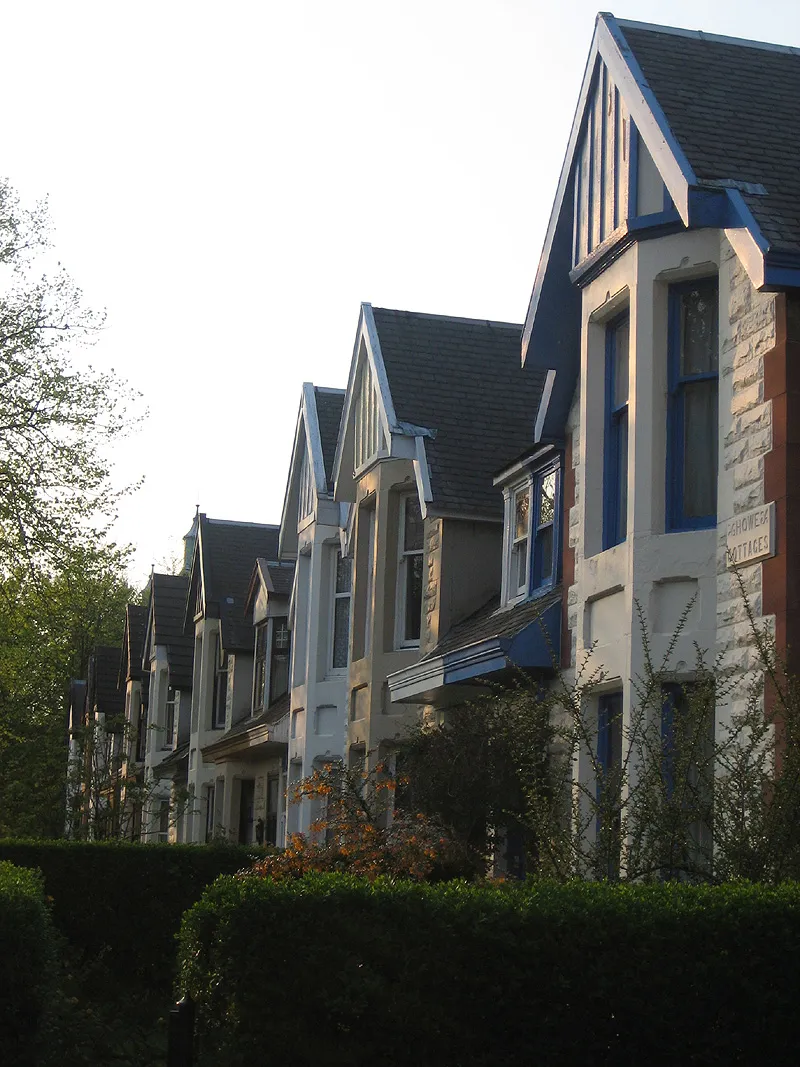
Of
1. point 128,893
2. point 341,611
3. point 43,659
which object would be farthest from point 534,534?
point 43,659

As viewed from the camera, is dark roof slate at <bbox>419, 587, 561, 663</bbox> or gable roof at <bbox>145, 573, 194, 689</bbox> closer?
dark roof slate at <bbox>419, 587, 561, 663</bbox>

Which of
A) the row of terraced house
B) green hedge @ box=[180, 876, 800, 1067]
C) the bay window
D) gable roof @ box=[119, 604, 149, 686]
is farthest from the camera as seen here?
gable roof @ box=[119, 604, 149, 686]

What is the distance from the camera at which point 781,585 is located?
10789 mm

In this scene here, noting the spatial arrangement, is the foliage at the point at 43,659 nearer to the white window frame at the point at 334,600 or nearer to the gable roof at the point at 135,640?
the gable roof at the point at 135,640

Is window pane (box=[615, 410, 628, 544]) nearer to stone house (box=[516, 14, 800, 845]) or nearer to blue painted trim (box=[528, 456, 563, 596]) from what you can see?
stone house (box=[516, 14, 800, 845])

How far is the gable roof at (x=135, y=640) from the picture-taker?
158 feet

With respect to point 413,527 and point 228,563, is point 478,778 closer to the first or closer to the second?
point 413,527

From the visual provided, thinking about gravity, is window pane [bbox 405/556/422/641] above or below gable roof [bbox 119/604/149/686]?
below

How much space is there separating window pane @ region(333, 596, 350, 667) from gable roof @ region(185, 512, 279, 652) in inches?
357

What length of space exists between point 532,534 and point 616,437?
4.41 m

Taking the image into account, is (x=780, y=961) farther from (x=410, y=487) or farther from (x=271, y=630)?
(x=271, y=630)

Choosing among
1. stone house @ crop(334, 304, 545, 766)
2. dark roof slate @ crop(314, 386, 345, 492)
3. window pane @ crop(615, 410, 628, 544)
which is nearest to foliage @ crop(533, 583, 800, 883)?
window pane @ crop(615, 410, 628, 544)

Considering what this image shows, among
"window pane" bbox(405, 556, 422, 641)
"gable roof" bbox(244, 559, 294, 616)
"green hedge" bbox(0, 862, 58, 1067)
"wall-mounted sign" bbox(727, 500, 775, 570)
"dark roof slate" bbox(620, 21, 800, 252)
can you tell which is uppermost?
"dark roof slate" bbox(620, 21, 800, 252)

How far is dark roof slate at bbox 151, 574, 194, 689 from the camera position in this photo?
137 ft
